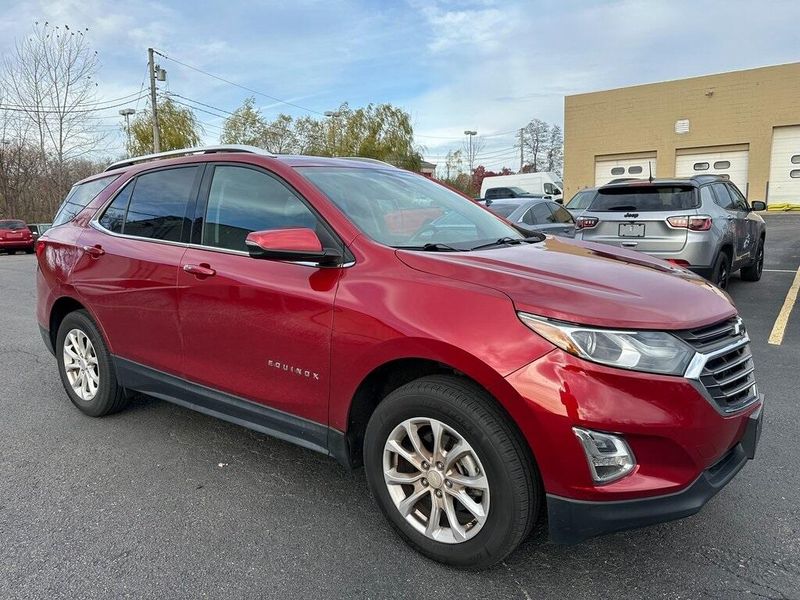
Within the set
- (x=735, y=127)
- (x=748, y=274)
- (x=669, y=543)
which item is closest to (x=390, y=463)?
(x=669, y=543)

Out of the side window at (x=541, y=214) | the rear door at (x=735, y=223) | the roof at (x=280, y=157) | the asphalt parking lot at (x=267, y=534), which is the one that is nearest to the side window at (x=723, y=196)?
the rear door at (x=735, y=223)

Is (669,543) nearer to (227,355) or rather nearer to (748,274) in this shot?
(227,355)

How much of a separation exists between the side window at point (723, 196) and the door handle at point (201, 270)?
273 inches

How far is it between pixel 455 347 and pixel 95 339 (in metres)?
2.90

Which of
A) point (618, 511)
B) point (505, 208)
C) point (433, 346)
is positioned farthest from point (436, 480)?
point (505, 208)

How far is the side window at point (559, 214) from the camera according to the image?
10242mm

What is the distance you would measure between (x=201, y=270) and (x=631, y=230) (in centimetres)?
571

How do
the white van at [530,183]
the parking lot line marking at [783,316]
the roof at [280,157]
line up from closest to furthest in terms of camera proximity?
the roof at [280,157], the parking lot line marking at [783,316], the white van at [530,183]

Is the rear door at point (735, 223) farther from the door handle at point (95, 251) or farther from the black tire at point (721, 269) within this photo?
the door handle at point (95, 251)

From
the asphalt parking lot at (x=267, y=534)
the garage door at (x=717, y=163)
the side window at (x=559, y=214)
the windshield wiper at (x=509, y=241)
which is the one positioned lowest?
the asphalt parking lot at (x=267, y=534)

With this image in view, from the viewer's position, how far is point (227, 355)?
10.2 feet

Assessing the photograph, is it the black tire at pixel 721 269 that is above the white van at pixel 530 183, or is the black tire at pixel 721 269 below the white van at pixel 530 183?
below

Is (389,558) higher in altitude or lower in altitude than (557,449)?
lower

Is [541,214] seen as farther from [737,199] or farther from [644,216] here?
[737,199]
